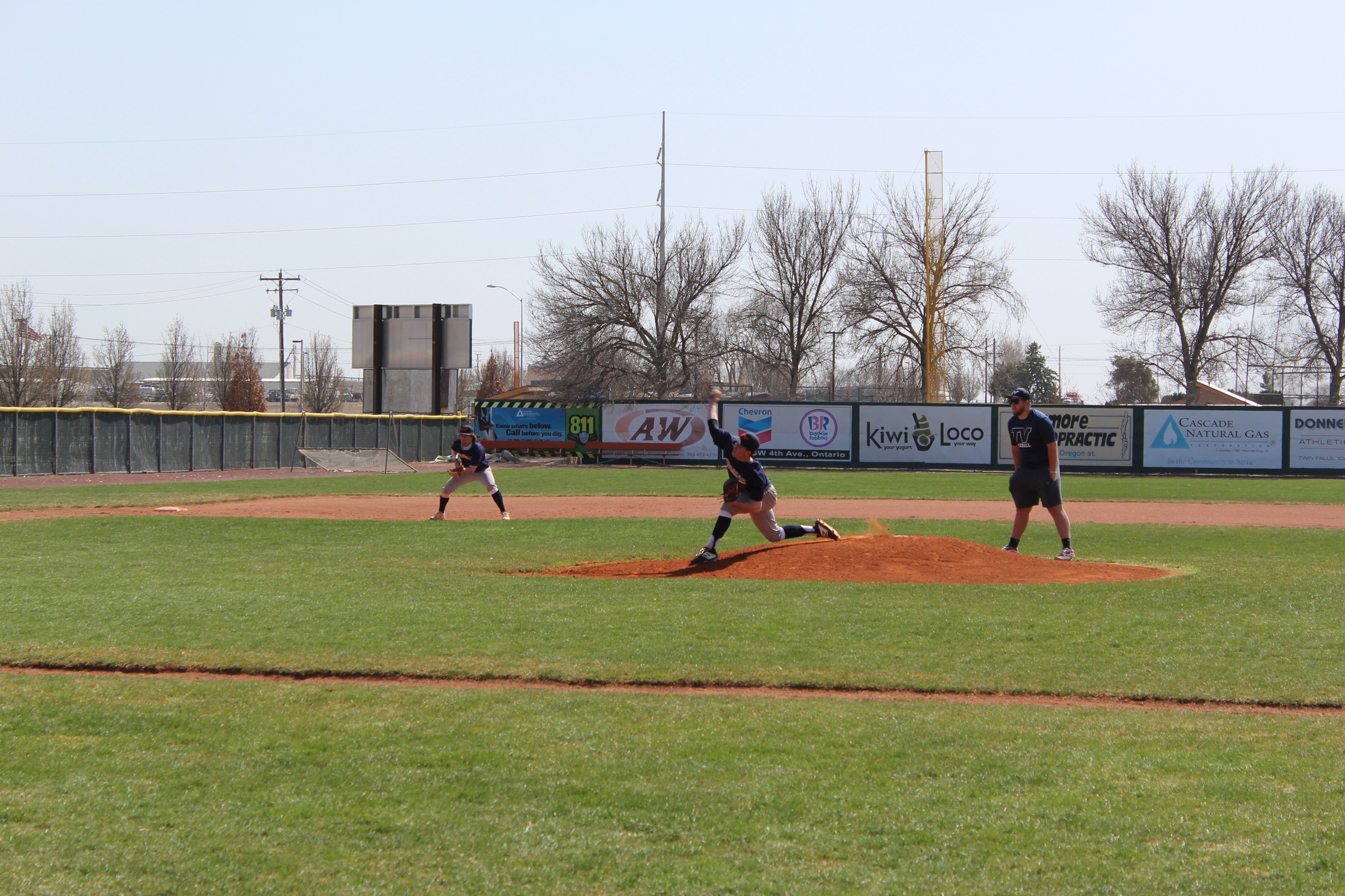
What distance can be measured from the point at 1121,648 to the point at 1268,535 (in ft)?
33.3

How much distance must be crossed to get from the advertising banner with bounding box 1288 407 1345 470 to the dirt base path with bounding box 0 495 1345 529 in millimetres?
14867

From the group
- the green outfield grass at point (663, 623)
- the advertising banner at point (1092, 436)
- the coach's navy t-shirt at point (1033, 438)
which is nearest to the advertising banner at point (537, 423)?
the advertising banner at point (1092, 436)

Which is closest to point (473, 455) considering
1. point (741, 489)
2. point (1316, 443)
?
point (741, 489)

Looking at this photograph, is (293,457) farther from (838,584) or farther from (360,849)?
(360,849)

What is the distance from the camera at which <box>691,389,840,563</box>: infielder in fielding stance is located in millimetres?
11297

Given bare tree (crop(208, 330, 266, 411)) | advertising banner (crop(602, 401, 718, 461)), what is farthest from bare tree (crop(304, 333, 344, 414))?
advertising banner (crop(602, 401, 718, 461))

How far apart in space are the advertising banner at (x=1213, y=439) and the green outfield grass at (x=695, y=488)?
0.88 metres

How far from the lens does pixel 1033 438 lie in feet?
41.1

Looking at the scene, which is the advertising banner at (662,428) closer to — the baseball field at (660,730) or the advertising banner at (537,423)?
the advertising banner at (537,423)

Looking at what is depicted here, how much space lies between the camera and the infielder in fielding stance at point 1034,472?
12.4 meters

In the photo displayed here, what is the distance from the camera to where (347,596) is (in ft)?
31.1

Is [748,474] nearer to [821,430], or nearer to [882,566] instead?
[882,566]

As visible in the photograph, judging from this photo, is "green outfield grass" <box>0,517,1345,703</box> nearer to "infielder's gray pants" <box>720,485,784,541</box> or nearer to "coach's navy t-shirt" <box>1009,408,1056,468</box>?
"infielder's gray pants" <box>720,485,784,541</box>

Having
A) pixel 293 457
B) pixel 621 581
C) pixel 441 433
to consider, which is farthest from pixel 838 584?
pixel 441 433
